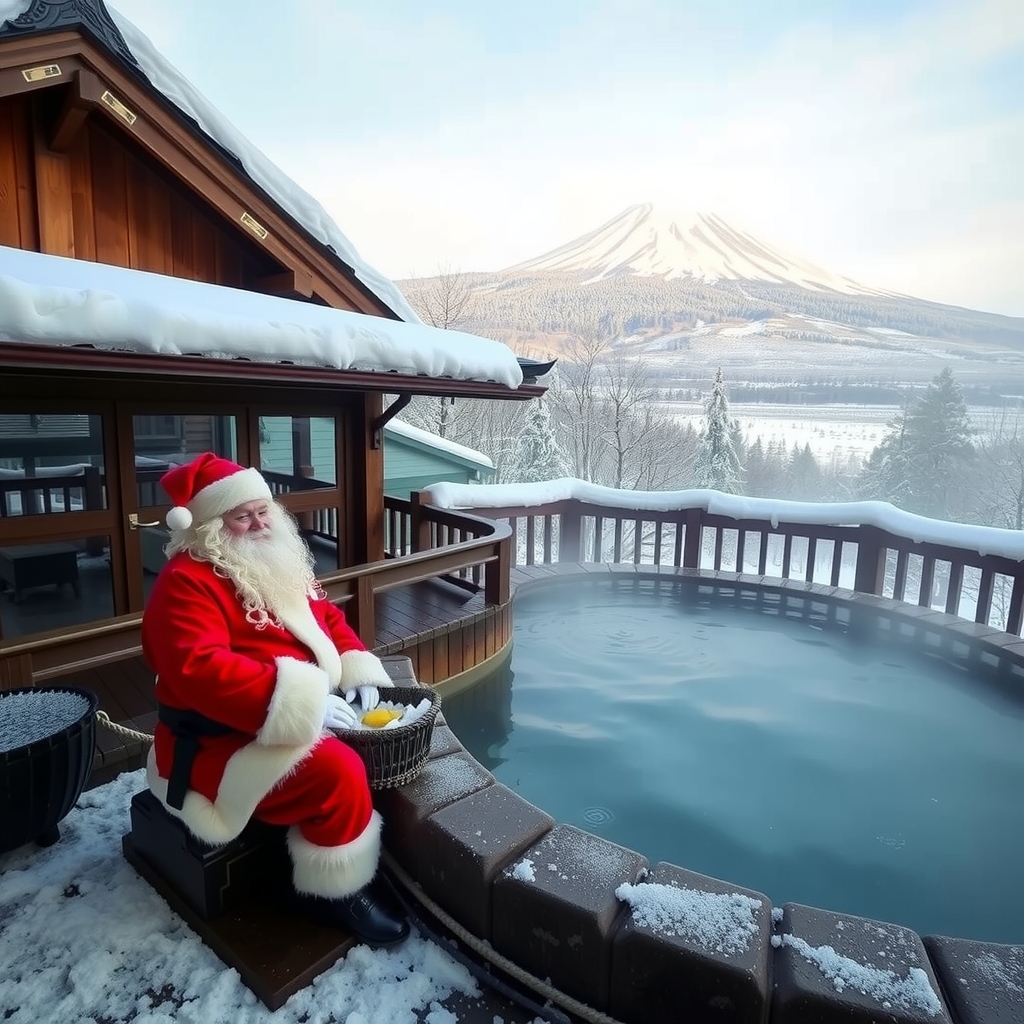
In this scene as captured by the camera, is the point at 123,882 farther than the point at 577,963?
Yes

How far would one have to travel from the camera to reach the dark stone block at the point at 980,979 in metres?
1.22

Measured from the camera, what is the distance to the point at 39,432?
11.3 ft

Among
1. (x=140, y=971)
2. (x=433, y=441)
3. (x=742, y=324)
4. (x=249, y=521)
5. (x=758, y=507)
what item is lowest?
(x=140, y=971)

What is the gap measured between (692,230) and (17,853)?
85.7m

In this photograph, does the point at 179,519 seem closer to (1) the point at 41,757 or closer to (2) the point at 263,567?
(2) the point at 263,567

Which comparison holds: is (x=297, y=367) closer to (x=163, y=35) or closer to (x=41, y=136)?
(x=41, y=136)

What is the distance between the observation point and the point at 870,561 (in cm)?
563

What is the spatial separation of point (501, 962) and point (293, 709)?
812 millimetres

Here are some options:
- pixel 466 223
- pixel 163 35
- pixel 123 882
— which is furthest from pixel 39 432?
A: pixel 466 223

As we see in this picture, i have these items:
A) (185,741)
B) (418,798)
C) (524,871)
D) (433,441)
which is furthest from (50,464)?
(433,441)

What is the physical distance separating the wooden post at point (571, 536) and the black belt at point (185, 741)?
5405 mm

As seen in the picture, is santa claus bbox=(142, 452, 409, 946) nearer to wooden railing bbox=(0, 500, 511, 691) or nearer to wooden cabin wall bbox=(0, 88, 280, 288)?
wooden railing bbox=(0, 500, 511, 691)

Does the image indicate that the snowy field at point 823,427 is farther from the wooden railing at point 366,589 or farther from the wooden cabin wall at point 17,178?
the wooden cabin wall at point 17,178

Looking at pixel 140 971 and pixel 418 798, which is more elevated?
pixel 418 798
